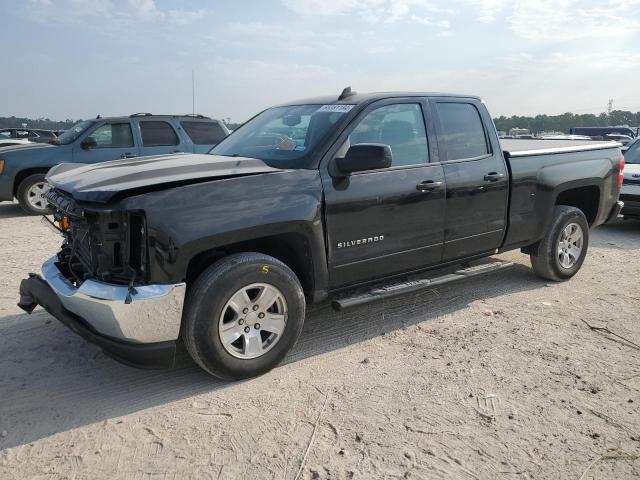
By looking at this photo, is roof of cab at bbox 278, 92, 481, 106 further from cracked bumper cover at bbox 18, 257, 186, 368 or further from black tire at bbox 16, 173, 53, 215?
black tire at bbox 16, 173, 53, 215

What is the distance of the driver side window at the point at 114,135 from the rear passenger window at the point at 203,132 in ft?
3.43

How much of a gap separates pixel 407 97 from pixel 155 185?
2.28 m

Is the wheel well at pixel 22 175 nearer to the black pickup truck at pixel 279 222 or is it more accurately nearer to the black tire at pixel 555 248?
the black pickup truck at pixel 279 222

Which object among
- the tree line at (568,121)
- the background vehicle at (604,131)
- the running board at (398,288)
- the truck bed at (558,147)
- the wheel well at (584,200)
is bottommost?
the running board at (398,288)

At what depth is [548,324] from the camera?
4.56m

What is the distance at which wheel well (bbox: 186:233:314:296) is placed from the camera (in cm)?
351

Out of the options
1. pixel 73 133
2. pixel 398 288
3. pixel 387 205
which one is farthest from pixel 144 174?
pixel 73 133

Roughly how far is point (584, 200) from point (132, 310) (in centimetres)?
518

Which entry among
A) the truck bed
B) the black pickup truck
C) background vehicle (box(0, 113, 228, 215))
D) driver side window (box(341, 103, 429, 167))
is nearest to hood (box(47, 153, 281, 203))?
the black pickup truck

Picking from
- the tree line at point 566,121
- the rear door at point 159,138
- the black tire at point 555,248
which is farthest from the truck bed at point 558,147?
the tree line at point 566,121

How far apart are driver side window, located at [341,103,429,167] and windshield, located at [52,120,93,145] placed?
7.54 m

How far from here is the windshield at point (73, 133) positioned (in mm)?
9828

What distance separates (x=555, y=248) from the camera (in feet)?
18.2

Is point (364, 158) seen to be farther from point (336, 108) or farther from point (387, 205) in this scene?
point (336, 108)
